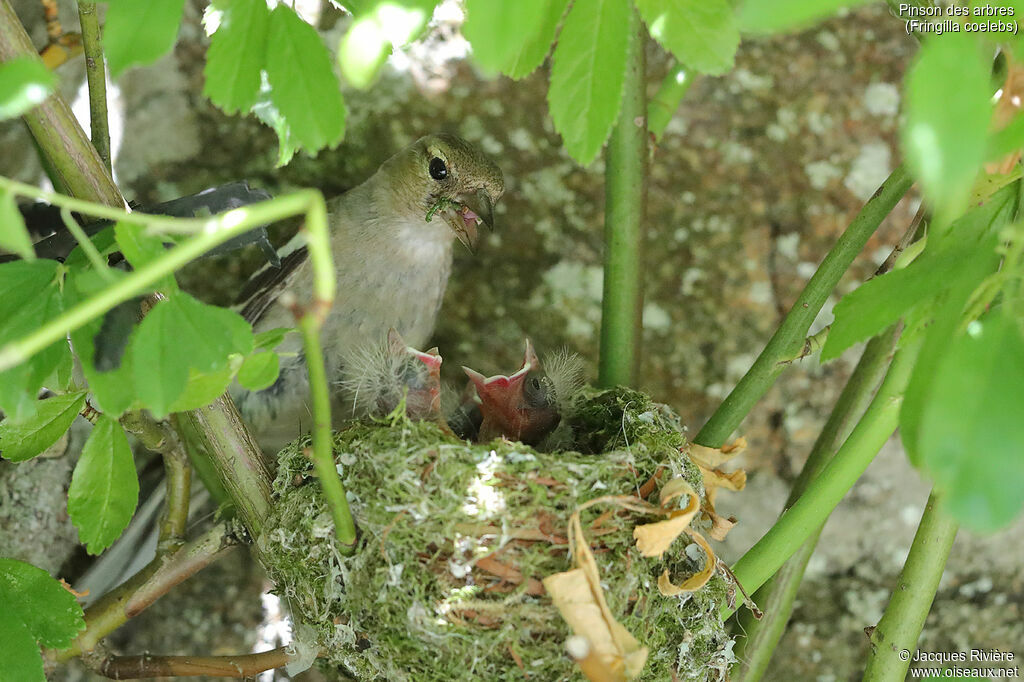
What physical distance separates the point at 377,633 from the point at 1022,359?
1.02 metres

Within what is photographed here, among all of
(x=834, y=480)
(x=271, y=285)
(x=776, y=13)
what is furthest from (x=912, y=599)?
(x=271, y=285)

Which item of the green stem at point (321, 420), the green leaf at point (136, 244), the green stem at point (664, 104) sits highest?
the green stem at point (664, 104)

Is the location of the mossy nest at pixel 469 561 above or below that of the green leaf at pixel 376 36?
below

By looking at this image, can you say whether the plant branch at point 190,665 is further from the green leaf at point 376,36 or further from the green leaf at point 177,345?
the green leaf at point 376,36

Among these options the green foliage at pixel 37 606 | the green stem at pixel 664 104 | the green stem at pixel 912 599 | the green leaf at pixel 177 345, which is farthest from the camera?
the green stem at pixel 664 104

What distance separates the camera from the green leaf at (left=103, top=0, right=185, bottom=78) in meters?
0.97

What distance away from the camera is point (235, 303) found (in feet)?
7.67

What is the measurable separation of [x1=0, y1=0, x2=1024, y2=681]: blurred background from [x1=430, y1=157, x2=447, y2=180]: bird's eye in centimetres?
16

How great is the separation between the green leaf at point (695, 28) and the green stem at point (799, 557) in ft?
2.81

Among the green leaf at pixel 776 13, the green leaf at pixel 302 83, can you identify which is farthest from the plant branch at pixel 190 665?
the green leaf at pixel 776 13

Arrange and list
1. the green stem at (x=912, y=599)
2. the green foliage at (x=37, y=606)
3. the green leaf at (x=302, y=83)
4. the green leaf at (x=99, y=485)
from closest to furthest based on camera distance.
→ the green leaf at (x=302, y=83)
the green foliage at (x=37, y=606)
the green leaf at (x=99, y=485)
the green stem at (x=912, y=599)

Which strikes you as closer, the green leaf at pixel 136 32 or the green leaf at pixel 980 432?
the green leaf at pixel 980 432

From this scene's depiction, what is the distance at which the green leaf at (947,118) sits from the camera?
0.62 meters

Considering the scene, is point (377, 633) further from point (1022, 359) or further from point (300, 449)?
point (1022, 359)
